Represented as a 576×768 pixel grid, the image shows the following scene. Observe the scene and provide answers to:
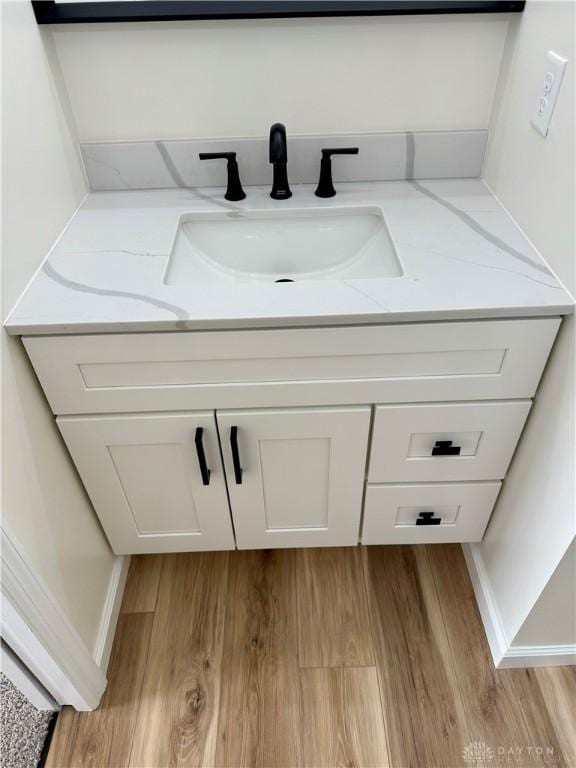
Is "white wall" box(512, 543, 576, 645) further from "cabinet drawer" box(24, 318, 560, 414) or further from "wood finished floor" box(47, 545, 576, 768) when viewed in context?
"cabinet drawer" box(24, 318, 560, 414)

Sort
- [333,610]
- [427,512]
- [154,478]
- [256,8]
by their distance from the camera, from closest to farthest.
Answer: [256,8] < [154,478] < [427,512] < [333,610]

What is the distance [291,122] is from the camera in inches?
49.2

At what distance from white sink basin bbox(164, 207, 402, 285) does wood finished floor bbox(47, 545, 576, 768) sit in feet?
2.60

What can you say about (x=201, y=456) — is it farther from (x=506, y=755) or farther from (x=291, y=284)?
(x=506, y=755)

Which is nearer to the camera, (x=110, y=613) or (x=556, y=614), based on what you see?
(x=556, y=614)

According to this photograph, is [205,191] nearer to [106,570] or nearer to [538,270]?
[538,270]

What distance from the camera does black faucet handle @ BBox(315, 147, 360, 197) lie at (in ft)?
3.97

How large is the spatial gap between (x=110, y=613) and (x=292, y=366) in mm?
809

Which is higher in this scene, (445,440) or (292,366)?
(292,366)

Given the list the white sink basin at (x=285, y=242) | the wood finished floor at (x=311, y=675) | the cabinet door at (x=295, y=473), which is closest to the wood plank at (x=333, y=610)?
the wood finished floor at (x=311, y=675)

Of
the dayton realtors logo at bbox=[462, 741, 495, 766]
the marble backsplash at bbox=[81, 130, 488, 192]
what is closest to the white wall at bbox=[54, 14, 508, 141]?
the marble backsplash at bbox=[81, 130, 488, 192]

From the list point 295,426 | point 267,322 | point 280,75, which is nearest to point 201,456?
point 295,426

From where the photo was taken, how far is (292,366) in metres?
1.03

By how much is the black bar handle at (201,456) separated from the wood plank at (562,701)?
35.7 inches
